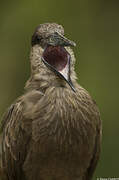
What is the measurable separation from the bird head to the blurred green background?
11.2ft

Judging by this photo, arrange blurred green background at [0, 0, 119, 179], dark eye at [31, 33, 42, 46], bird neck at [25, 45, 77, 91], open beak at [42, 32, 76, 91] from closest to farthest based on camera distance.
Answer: open beak at [42, 32, 76, 91], bird neck at [25, 45, 77, 91], dark eye at [31, 33, 42, 46], blurred green background at [0, 0, 119, 179]

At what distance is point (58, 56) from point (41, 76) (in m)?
0.19

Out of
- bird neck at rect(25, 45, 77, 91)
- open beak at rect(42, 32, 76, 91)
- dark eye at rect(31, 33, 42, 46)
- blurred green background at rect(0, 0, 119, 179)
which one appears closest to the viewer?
open beak at rect(42, 32, 76, 91)

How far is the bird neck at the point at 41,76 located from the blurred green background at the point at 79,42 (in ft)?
11.2

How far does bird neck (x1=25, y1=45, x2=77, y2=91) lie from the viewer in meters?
5.67

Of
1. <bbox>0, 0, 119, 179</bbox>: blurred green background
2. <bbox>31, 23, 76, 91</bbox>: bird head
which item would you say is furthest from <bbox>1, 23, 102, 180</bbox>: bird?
<bbox>0, 0, 119, 179</bbox>: blurred green background

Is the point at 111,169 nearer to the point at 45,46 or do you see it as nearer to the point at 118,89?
the point at 118,89

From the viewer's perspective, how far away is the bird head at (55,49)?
558 centimetres

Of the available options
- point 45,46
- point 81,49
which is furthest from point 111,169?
point 45,46

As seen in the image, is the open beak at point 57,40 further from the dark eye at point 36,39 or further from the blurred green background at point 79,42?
the blurred green background at point 79,42

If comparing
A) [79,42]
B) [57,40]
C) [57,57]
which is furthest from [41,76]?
[79,42]

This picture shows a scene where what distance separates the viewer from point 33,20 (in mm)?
9625

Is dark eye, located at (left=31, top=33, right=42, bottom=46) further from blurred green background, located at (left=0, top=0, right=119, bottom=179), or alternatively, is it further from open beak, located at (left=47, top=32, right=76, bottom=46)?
blurred green background, located at (left=0, top=0, right=119, bottom=179)

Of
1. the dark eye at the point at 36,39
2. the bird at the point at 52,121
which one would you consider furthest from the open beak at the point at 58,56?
the dark eye at the point at 36,39
